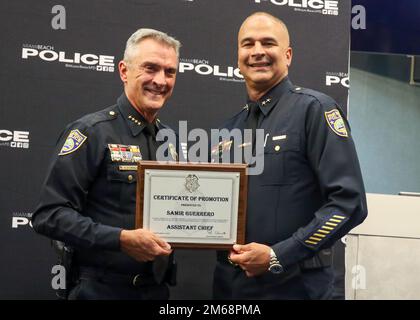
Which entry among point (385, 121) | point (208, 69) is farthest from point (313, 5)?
point (385, 121)

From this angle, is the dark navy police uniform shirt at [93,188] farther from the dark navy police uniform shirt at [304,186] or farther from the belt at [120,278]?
the dark navy police uniform shirt at [304,186]

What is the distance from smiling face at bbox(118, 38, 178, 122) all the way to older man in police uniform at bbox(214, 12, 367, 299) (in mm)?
404

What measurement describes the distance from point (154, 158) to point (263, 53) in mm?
671

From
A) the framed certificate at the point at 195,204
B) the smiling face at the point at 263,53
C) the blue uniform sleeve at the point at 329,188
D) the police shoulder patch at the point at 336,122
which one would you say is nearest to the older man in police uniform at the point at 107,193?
the framed certificate at the point at 195,204

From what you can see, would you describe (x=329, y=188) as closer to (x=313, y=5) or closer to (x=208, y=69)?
(x=208, y=69)

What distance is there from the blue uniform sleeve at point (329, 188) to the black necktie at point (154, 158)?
51 centimetres

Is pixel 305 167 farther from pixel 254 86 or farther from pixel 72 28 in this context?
pixel 72 28

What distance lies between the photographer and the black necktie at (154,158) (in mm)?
2888

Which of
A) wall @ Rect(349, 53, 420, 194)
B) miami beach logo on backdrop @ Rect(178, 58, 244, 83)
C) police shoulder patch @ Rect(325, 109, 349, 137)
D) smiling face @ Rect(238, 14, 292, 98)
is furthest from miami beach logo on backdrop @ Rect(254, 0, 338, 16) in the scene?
wall @ Rect(349, 53, 420, 194)

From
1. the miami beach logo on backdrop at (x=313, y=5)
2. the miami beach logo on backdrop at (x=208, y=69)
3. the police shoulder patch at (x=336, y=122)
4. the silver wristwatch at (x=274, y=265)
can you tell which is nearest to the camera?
the silver wristwatch at (x=274, y=265)

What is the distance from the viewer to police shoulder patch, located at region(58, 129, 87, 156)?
2.88 metres
